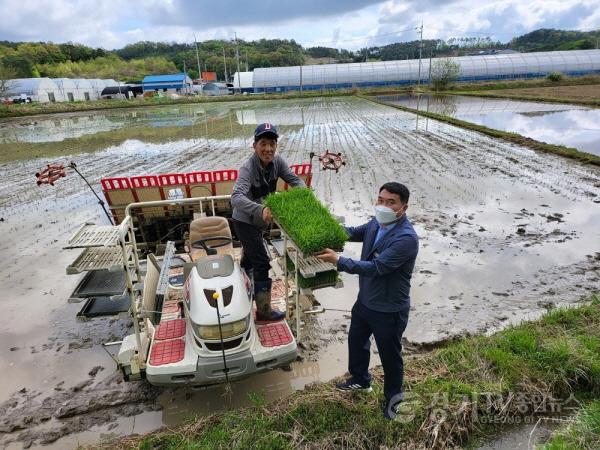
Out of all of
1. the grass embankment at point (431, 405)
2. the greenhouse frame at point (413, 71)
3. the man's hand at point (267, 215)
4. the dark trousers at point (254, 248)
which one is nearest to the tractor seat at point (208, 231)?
the dark trousers at point (254, 248)

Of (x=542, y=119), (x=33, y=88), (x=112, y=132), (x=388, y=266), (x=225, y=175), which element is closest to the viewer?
(x=388, y=266)

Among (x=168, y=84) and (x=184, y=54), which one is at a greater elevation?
(x=184, y=54)

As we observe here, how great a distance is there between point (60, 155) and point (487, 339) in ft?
58.7

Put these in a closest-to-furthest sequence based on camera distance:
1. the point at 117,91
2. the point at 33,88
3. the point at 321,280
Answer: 1. the point at 321,280
2. the point at 33,88
3. the point at 117,91

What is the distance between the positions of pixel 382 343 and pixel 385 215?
3.17 feet

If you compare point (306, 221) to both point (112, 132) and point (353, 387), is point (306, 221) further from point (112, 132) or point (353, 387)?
point (112, 132)

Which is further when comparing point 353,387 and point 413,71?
point 413,71

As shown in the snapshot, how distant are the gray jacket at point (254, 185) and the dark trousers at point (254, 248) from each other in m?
0.10

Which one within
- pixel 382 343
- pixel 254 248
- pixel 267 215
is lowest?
pixel 382 343

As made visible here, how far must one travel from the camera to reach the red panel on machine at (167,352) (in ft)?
10.7

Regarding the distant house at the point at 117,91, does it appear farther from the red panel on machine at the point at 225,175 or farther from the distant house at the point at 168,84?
the red panel on machine at the point at 225,175

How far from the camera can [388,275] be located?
9.21 ft

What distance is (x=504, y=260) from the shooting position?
6.16m

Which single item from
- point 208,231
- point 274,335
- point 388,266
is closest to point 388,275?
point 388,266
